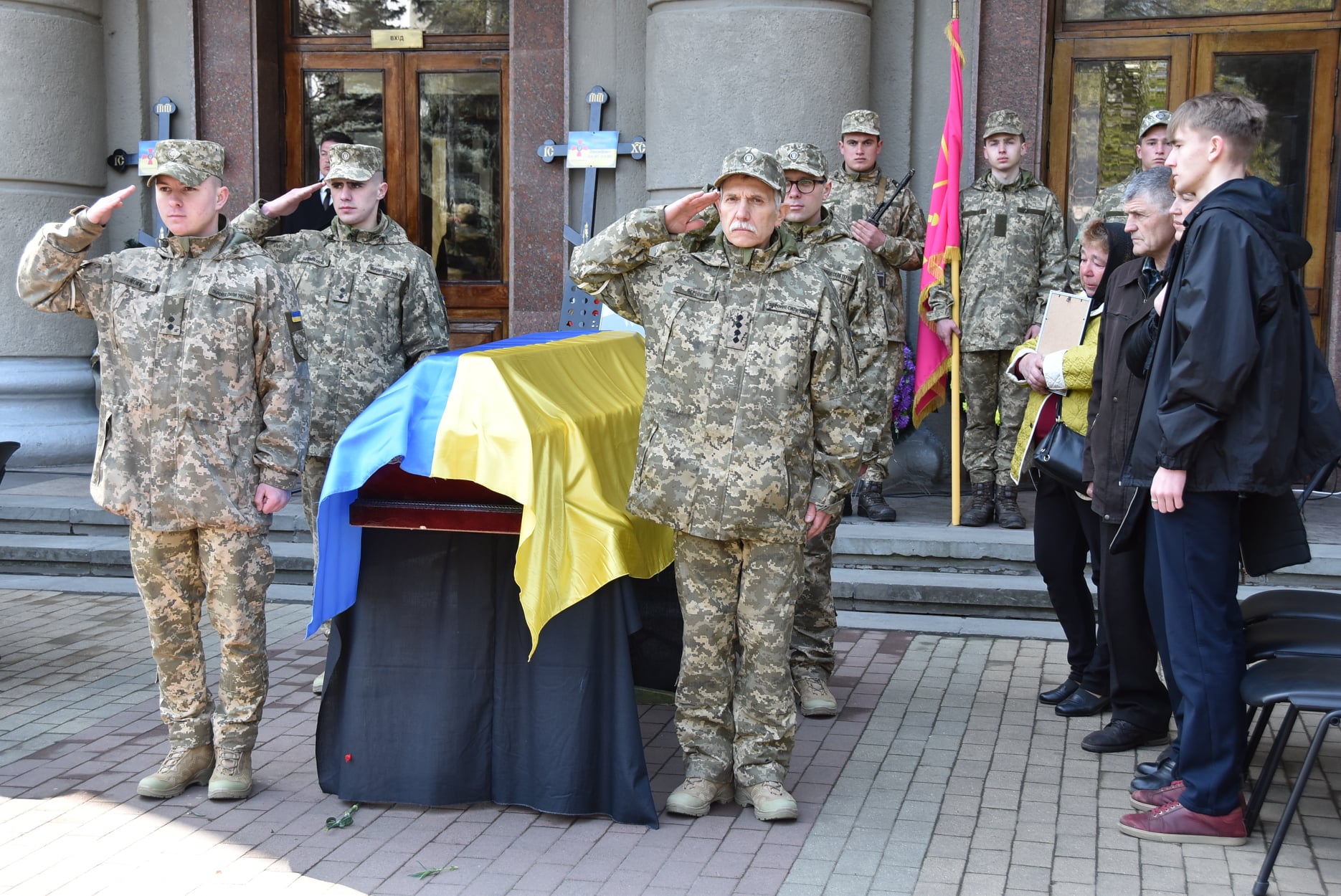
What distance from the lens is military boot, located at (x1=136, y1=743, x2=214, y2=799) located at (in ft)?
14.9

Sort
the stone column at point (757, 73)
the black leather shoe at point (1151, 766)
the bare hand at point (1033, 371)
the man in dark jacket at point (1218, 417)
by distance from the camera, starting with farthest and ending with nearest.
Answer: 1. the stone column at point (757, 73)
2. the bare hand at point (1033, 371)
3. the black leather shoe at point (1151, 766)
4. the man in dark jacket at point (1218, 417)

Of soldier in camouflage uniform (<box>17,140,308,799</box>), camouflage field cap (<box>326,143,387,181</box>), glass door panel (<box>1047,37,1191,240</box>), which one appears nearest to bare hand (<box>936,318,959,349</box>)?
glass door panel (<box>1047,37,1191,240</box>)

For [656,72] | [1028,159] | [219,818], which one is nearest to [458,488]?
[219,818]

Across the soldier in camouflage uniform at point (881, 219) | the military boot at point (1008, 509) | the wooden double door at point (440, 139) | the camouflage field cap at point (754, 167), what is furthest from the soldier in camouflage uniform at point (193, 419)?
the wooden double door at point (440, 139)

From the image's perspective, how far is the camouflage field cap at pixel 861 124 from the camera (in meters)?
7.10

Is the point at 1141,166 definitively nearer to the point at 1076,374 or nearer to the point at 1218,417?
the point at 1076,374

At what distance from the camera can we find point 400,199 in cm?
967

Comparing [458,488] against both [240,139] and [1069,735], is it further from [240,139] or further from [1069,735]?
[240,139]

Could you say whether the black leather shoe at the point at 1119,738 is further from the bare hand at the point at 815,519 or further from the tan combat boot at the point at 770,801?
the bare hand at the point at 815,519

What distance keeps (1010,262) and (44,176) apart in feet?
20.6

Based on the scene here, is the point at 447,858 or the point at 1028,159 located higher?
the point at 1028,159

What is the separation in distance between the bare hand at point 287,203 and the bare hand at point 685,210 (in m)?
2.15

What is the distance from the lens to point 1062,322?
548 centimetres

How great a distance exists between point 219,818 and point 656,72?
17.6 feet
